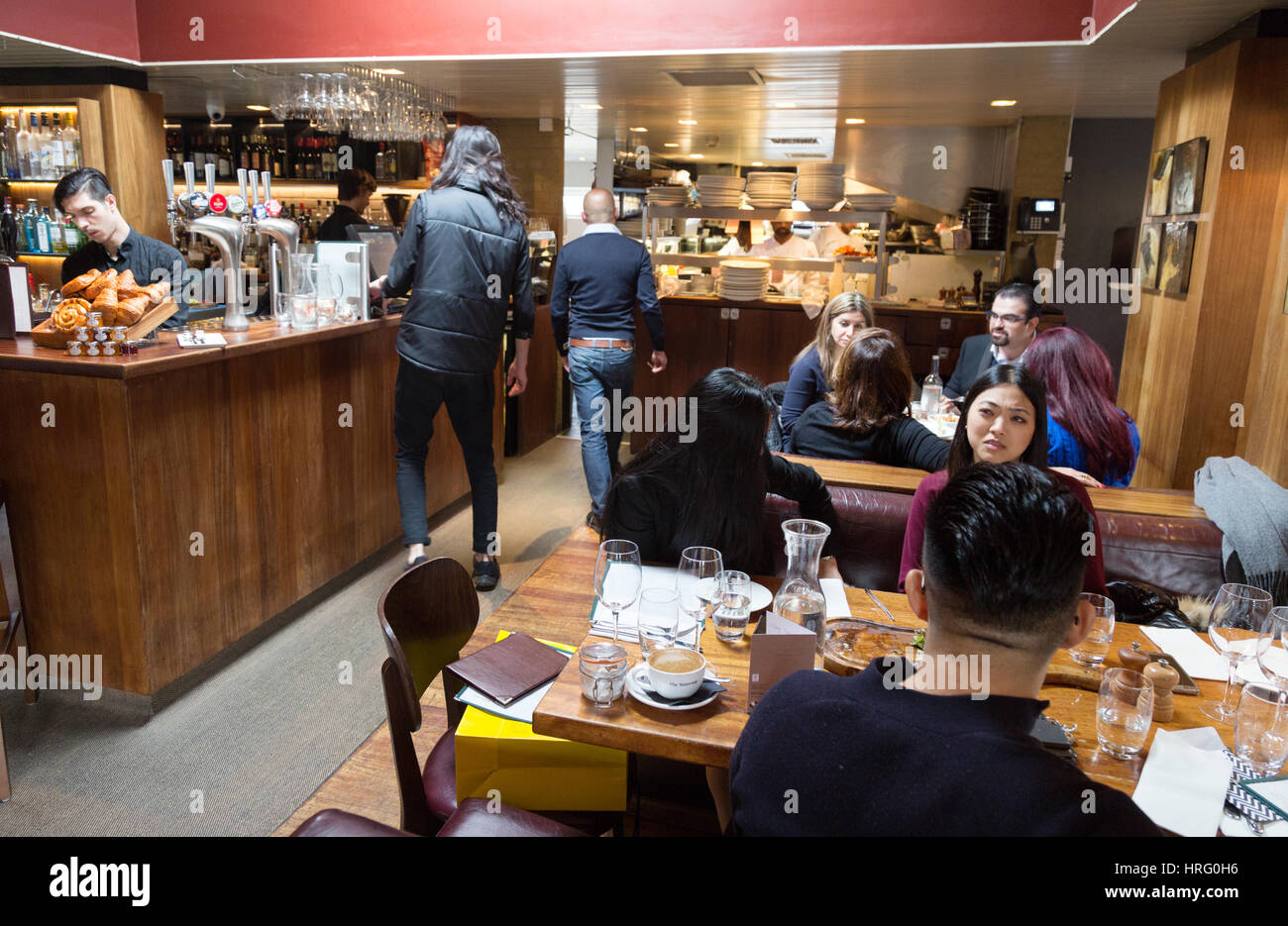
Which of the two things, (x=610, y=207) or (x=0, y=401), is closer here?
(x=0, y=401)

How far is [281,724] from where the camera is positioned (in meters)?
3.00

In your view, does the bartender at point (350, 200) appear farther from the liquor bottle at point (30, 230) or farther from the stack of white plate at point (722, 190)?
the stack of white plate at point (722, 190)

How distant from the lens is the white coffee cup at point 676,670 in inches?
64.2

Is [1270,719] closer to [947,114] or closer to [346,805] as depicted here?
[346,805]

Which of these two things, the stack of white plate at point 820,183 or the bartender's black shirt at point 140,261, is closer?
the bartender's black shirt at point 140,261

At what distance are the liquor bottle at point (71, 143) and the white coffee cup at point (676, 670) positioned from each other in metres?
6.11

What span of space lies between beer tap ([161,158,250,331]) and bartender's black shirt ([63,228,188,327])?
8.3 inches

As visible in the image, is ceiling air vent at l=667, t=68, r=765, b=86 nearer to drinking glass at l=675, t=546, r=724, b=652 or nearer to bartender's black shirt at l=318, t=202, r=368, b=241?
bartender's black shirt at l=318, t=202, r=368, b=241

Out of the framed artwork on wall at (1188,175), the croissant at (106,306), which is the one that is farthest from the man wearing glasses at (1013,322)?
the croissant at (106,306)

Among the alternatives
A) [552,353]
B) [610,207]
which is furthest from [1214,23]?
[552,353]

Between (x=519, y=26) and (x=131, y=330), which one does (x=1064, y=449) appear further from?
(x=519, y=26)

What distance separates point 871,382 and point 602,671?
2.20 metres
